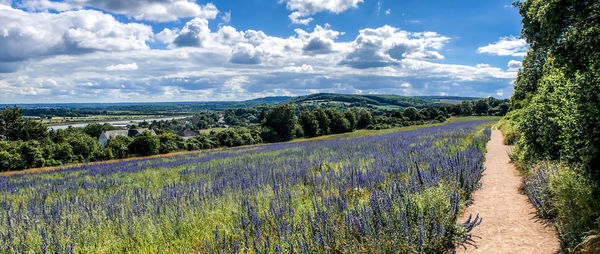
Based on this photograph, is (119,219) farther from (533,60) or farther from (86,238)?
(533,60)

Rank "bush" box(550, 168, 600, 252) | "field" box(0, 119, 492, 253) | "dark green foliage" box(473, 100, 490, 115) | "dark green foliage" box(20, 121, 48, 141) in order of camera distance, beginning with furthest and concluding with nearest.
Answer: "dark green foliage" box(473, 100, 490, 115)
"dark green foliage" box(20, 121, 48, 141)
"bush" box(550, 168, 600, 252)
"field" box(0, 119, 492, 253)

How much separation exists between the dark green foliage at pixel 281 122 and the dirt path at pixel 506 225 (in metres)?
50.9

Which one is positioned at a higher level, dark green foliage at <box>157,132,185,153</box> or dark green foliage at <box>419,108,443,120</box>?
dark green foliage at <box>419,108,443,120</box>

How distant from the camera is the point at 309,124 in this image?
6444 centimetres

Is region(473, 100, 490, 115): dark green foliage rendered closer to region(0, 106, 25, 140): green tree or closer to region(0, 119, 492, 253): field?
region(0, 119, 492, 253): field

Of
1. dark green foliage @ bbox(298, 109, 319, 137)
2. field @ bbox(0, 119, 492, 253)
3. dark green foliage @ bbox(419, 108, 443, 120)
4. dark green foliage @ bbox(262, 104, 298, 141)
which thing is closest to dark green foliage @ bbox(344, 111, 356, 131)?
dark green foliage @ bbox(298, 109, 319, 137)

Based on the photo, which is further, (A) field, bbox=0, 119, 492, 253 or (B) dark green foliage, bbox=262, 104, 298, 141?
(B) dark green foliage, bbox=262, 104, 298, 141

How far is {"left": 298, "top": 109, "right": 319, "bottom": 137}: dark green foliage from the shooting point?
210 feet

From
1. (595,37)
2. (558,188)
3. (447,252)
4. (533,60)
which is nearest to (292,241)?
(447,252)

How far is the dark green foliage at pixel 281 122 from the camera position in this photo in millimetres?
58219

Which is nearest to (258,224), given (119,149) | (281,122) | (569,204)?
(569,204)

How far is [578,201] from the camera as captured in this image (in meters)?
4.45

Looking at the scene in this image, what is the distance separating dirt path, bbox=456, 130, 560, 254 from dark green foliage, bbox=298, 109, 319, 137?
55705 mm

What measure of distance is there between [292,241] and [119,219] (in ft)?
12.2
